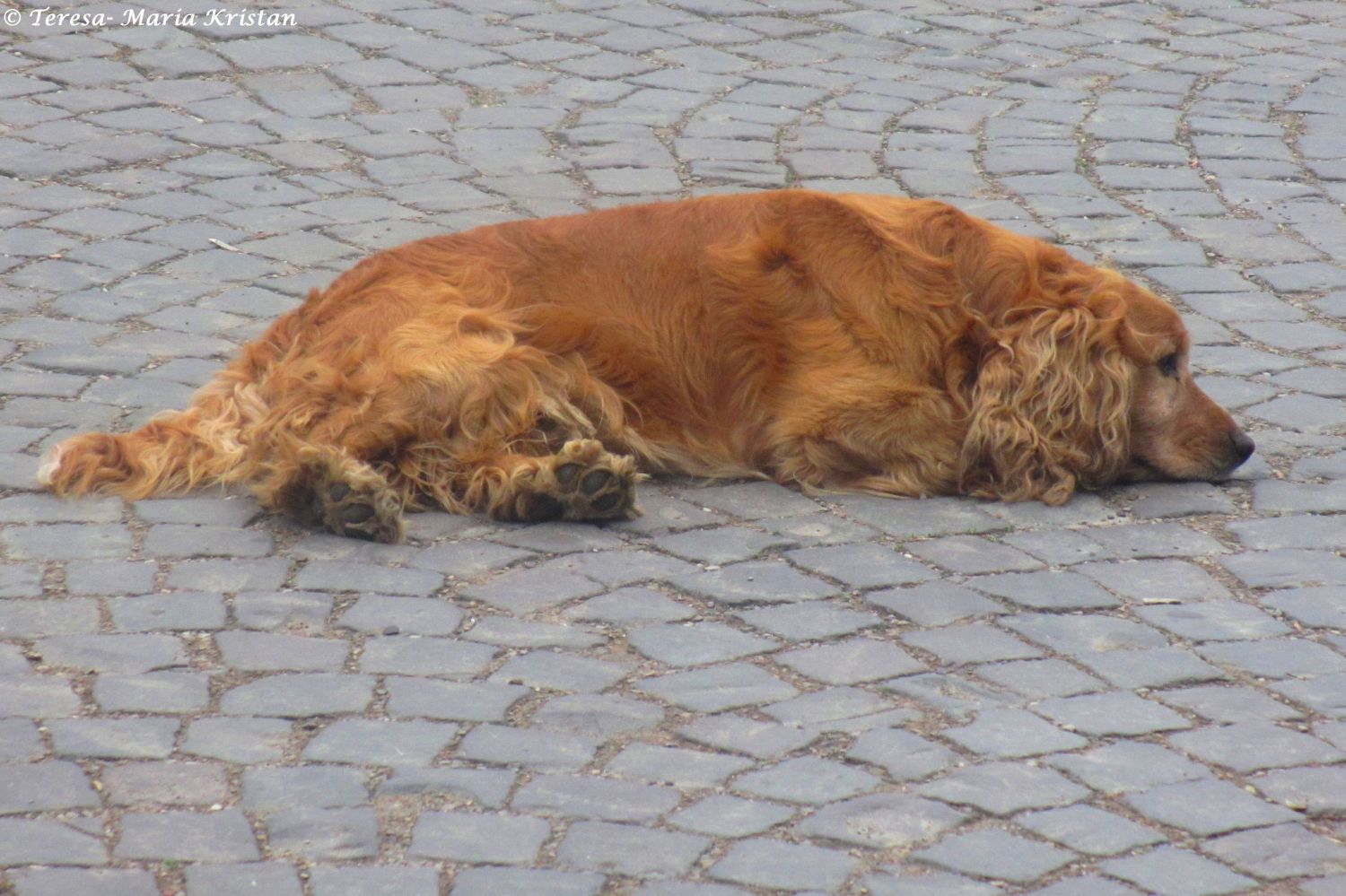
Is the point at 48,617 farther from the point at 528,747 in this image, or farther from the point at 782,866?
the point at 782,866

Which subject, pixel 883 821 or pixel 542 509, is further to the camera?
pixel 542 509

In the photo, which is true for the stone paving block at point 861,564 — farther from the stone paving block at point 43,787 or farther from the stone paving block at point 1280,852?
the stone paving block at point 43,787

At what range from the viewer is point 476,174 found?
7262 millimetres

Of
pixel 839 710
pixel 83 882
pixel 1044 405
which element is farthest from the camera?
pixel 1044 405

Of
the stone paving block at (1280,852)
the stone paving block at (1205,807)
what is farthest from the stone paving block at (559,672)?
the stone paving block at (1280,852)

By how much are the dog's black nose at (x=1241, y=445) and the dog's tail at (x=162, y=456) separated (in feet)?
8.93

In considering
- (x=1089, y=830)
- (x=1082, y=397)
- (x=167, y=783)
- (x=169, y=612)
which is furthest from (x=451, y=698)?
(x=1082, y=397)

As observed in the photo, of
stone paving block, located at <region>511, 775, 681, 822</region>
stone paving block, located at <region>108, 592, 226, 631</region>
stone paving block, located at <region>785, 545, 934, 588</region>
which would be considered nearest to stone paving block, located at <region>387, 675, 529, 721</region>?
stone paving block, located at <region>511, 775, 681, 822</region>

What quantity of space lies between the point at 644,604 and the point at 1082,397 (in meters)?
1.55

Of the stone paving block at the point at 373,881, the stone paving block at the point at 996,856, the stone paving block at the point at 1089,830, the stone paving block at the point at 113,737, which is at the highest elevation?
the stone paving block at the point at 1089,830

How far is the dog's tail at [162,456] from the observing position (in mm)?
4734

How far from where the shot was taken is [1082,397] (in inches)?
201

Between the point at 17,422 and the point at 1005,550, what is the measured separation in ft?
9.17

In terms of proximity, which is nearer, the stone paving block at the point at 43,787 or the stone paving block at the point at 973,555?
the stone paving block at the point at 43,787
